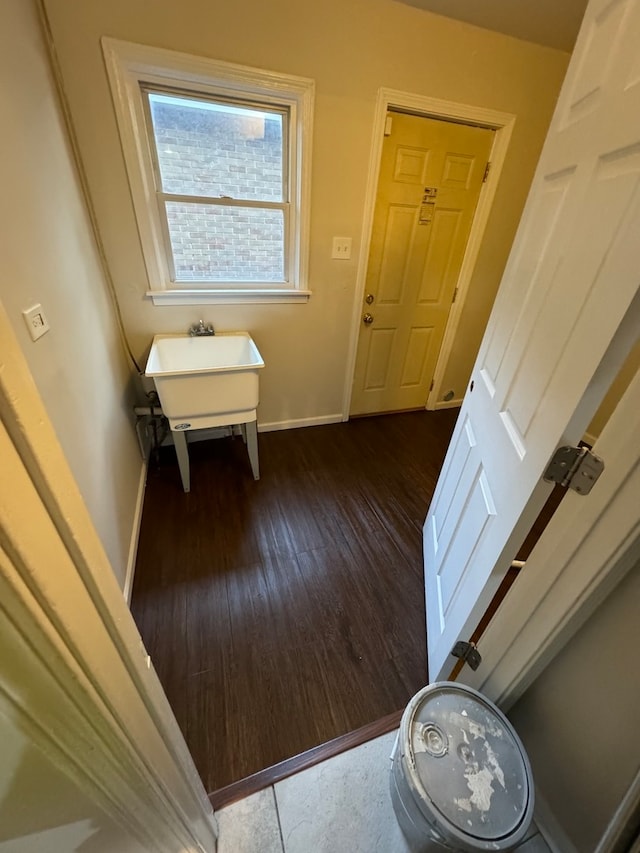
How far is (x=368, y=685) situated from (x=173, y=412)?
146 cm

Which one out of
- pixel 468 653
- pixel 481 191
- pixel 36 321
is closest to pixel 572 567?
pixel 468 653

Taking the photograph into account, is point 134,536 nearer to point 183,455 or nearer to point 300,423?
point 183,455

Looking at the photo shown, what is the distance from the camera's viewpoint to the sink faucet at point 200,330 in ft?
6.81

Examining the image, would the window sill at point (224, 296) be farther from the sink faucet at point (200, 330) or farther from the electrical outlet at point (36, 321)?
the electrical outlet at point (36, 321)

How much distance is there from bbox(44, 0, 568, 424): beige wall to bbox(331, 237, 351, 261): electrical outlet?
4 centimetres

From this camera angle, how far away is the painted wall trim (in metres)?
0.30

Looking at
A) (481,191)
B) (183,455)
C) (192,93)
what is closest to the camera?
(192,93)

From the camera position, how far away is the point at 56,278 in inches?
46.8

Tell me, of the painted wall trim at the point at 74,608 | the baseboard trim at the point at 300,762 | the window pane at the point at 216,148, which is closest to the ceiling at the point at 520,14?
the window pane at the point at 216,148

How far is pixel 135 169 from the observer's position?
167cm

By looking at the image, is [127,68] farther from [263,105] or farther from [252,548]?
[252,548]

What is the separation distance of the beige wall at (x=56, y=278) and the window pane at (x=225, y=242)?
47cm

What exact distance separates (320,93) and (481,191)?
4.14ft

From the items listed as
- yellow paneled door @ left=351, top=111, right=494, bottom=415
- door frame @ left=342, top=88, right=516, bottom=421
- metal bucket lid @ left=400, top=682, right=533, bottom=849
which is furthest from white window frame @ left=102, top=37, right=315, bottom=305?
metal bucket lid @ left=400, top=682, right=533, bottom=849
